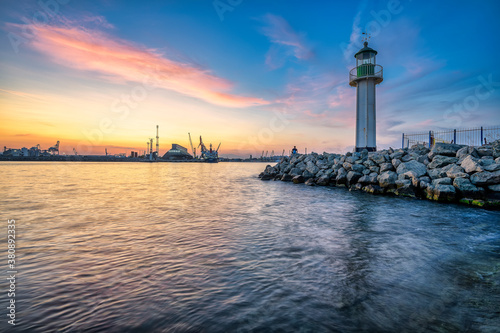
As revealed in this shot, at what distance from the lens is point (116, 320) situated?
2.89 m

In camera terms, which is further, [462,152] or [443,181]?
[462,152]

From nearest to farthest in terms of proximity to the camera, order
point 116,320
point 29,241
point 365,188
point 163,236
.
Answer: point 116,320 → point 29,241 → point 163,236 → point 365,188

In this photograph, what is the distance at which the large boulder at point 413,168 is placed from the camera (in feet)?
45.5

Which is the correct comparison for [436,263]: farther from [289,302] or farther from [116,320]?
[116,320]

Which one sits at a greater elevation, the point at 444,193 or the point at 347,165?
the point at 347,165

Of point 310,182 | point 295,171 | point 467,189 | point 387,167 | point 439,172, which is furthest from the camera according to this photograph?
point 295,171

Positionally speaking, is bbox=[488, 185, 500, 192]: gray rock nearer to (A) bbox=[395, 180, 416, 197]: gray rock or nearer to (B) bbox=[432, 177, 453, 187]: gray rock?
(B) bbox=[432, 177, 453, 187]: gray rock

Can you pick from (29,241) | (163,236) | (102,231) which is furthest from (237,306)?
(29,241)

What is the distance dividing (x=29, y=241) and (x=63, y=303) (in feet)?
13.9

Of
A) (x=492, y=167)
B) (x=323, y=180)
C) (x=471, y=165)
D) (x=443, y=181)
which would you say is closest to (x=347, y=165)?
(x=323, y=180)

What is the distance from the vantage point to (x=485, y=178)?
10.8 meters

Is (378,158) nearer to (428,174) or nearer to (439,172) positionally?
(428,174)

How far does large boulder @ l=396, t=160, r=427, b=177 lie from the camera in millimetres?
13867

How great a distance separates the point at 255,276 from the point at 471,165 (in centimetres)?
1298
